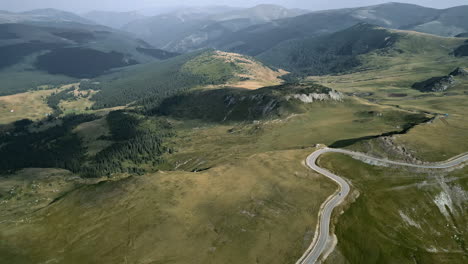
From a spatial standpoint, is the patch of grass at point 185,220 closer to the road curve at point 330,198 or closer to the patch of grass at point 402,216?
the road curve at point 330,198

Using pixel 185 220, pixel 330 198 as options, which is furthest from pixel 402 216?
pixel 185 220

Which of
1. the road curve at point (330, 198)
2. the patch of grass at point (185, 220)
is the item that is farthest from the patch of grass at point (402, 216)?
the patch of grass at point (185, 220)

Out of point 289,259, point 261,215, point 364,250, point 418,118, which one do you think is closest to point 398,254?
point 364,250

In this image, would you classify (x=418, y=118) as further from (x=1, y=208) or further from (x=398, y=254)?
(x=1, y=208)

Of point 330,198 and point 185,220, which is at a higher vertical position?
point 330,198

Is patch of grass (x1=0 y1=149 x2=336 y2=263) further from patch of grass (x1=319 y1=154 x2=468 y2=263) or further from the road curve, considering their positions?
patch of grass (x1=319 y1=154 x2=468 y2=263)

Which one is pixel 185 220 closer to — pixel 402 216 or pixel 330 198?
pixel 330 198

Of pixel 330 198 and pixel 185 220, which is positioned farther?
pixel 330 198

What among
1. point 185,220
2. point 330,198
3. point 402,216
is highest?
point 330,198
